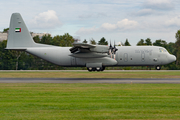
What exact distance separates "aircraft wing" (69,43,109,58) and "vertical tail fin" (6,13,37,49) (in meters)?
8.80

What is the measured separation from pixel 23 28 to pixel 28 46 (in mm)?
3345

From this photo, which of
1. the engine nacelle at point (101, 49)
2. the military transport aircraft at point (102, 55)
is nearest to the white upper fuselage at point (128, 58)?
the military transport aircraft at point (102, 55)

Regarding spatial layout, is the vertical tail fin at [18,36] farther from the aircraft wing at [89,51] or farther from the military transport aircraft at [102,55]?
the aircraft wing at [89,51]

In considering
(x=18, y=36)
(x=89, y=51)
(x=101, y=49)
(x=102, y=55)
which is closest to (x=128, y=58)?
(x=102, y=55)

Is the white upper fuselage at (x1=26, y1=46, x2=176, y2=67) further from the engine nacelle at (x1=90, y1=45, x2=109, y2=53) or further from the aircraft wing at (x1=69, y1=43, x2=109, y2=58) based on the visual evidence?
the engine nacelle at (x1=90, y1=45, x2=109, y2=53)

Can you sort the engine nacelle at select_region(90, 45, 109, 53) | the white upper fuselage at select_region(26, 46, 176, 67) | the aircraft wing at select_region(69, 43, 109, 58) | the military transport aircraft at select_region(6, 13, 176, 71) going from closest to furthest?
the aircraft wing at select_region(69, 43, 109, 58)
the engine nacelle at select_region(90, 45, 109, 53)
the military transport aircraft at select_region(6, 13, 176, 71)
the white upper fuselage at select_region(26, 46, 176, 67)

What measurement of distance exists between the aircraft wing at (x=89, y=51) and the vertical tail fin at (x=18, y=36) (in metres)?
8.80

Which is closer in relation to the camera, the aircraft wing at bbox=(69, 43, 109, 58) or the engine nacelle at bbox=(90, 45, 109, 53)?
the aircraft wing at bbox=(69, 43, 109, 58)

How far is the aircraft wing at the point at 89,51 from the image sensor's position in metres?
36.6

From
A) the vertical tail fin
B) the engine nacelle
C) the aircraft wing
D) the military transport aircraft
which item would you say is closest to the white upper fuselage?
the military transport aircraft

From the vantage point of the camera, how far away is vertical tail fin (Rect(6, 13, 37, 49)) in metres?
42.1

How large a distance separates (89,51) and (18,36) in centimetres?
1329

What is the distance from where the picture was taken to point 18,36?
42094mm

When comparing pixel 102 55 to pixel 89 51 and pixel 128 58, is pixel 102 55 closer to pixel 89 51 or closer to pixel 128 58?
pixel 89 51
